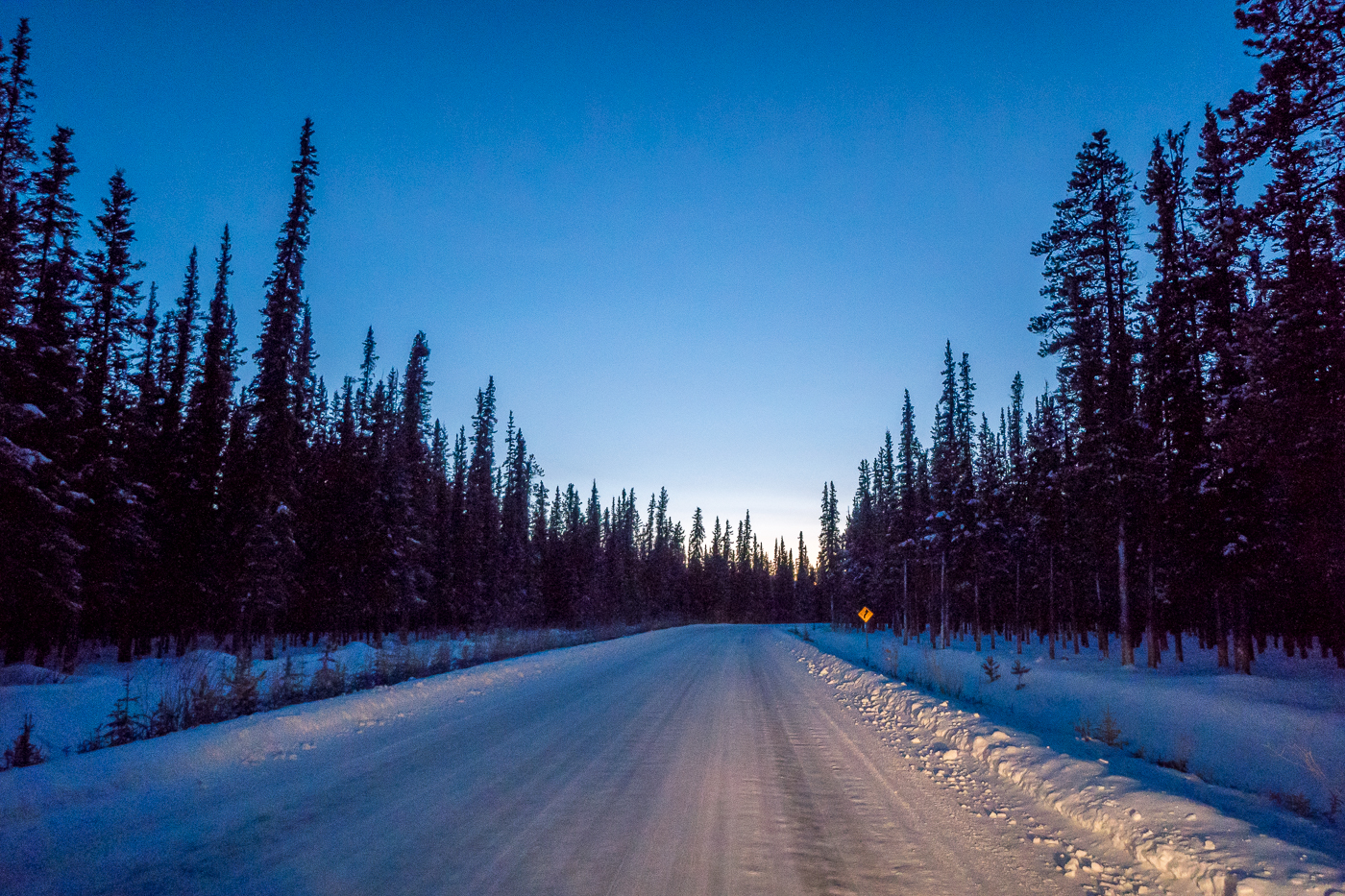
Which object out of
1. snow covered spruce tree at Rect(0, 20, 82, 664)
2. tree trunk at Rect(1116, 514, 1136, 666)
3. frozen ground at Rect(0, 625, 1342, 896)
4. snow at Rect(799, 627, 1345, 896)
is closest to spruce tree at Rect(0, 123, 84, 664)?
snow covered spruce tree at Rect(0, 20, 82, 664)

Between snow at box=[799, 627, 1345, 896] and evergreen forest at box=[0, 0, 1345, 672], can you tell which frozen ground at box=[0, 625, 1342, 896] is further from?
evergreen forest at box=[0, 0, 1345, 672]

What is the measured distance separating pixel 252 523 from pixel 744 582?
4207 inches

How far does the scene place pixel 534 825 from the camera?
5.43 m

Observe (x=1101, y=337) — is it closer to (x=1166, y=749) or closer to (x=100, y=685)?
(x=1166, y=749)

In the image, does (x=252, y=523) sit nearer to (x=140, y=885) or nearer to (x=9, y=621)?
(x=9, y=621)

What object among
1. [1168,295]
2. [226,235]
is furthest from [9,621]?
[1168,295]

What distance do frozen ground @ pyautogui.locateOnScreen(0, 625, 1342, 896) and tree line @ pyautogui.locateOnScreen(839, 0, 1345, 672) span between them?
386 inches

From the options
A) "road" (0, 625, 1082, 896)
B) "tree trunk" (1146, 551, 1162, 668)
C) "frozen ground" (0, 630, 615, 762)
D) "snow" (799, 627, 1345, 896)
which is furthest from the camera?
"tree trunk" (1146, 551, 1162, 668)

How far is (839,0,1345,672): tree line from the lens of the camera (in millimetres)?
11008

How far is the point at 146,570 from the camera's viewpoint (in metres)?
26.5

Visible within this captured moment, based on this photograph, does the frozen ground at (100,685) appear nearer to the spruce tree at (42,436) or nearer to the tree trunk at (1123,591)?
the spruce tree at (42,436)

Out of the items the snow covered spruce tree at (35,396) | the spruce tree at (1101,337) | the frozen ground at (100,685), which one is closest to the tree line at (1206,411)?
the spruce tree at (1101,337)

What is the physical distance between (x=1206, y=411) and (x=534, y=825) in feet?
91.2

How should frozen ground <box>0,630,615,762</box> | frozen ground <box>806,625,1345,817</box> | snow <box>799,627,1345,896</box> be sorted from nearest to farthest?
snow <box>799,627,1345,896</box>, frozen ground <box>806,625,1345,817</box>, frozen ground <box>0,630,615,762</box>
